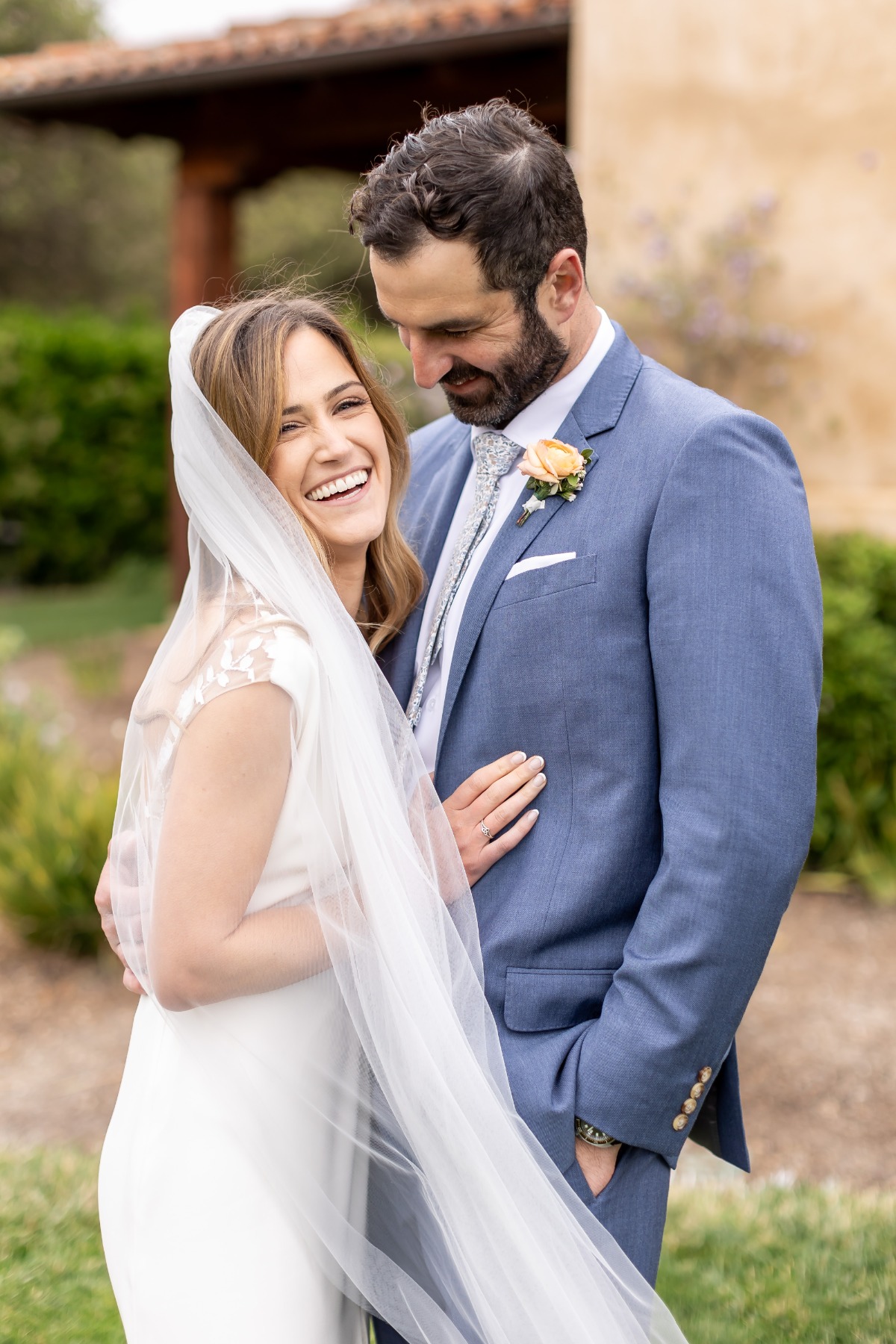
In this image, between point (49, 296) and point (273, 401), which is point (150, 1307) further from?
point (49, 296)

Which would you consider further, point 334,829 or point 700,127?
point 700,127

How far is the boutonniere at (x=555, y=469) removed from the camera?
2.01 metres

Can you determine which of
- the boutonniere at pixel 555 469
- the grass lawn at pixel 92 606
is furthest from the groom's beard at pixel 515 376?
the grass lawn at pixel 92 606

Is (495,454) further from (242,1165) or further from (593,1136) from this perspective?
(242,1165)

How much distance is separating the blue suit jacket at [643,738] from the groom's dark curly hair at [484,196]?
252 mm

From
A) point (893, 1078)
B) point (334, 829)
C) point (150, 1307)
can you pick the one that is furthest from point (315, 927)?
point (893, 1078)

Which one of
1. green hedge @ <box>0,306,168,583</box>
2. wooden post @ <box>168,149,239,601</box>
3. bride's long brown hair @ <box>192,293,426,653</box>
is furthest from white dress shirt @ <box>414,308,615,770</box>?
green hedge @ <box>0,306,168,583</box>

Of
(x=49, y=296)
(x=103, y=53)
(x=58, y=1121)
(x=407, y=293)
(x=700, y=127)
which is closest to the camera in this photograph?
(x=407, y=293)

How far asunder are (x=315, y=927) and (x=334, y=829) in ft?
0.52

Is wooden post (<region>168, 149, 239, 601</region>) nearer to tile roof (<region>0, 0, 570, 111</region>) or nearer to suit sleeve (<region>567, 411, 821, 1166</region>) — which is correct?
tile roof (<region>0, 0, 570, 111</region>)

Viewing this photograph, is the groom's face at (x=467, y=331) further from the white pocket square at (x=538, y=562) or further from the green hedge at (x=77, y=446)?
the green hedge at (x=77, y=446)

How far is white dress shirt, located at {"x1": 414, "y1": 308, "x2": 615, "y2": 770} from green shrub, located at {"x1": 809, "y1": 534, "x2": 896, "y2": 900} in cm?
357

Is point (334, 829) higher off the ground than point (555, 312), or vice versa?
point (555, 312)

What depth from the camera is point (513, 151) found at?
1.99 meters
